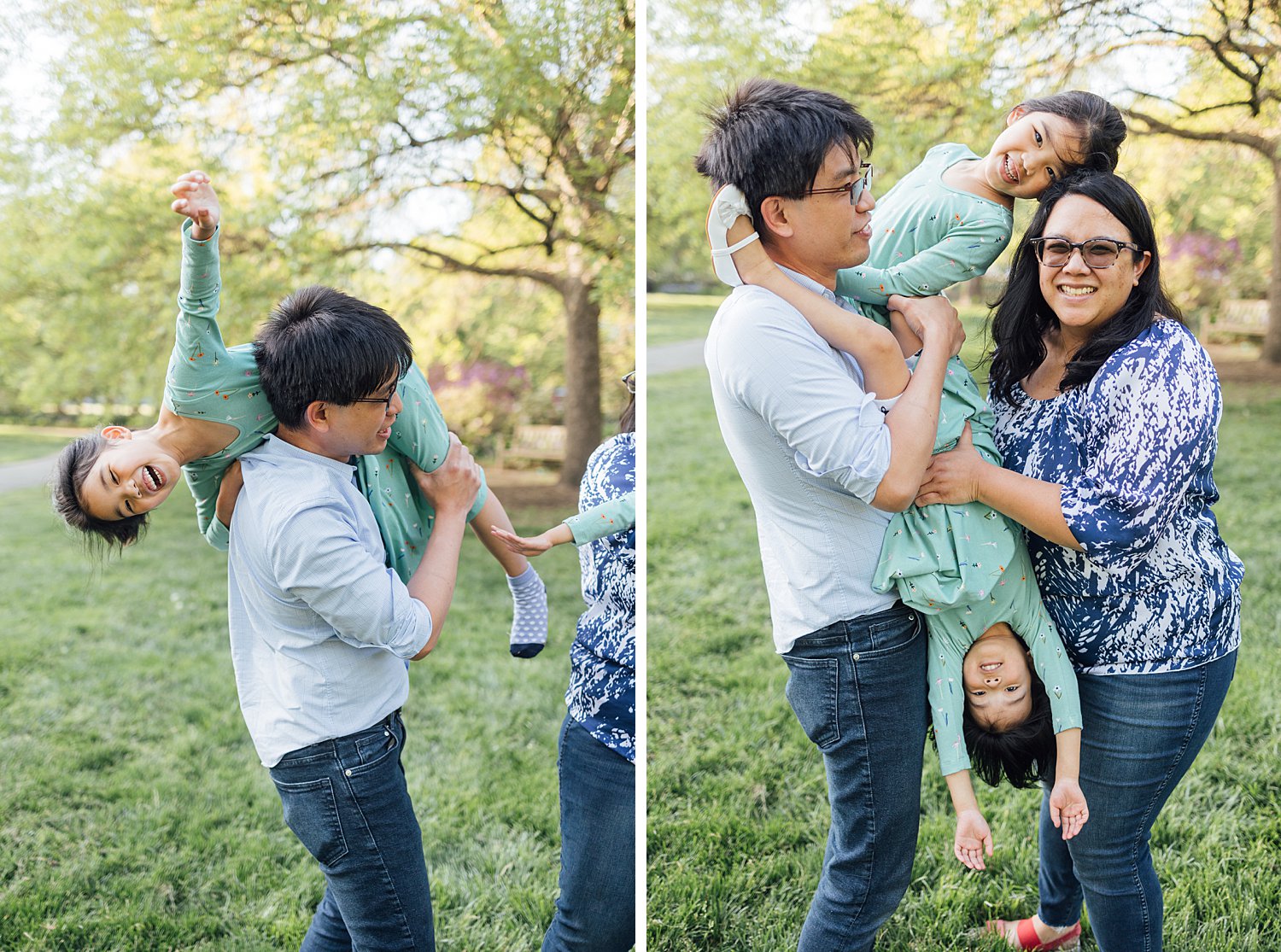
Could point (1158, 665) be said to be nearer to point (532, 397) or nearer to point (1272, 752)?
point (1272, 752)

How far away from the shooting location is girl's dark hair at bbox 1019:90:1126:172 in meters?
1.47

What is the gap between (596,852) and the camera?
1692mm

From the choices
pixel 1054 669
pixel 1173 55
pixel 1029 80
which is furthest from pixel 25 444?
pixel 1173 55

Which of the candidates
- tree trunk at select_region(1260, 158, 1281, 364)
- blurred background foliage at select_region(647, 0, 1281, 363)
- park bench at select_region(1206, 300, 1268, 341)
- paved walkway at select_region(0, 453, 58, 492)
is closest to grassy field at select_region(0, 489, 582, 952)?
paved walkway at select_region(0, 453, 58, 492)

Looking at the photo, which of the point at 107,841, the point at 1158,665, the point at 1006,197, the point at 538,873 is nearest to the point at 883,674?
the point at 1158,665

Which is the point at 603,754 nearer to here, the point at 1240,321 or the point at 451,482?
the point at 451,482

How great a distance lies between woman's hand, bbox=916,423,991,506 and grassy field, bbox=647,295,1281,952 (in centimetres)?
126

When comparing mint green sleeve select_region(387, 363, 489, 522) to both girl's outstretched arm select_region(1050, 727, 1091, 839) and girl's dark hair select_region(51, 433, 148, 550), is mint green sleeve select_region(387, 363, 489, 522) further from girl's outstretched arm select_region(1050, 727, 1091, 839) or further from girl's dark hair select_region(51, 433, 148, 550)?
girl's outstretched arm select_region(1050, 727, 1091, 839)

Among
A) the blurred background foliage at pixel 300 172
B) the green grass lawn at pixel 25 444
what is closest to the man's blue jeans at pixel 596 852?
the blurred background foliage at pixel 300 172

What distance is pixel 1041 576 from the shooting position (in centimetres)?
154

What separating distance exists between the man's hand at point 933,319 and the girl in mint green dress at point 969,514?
17 mm

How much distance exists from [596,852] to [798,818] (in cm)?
110

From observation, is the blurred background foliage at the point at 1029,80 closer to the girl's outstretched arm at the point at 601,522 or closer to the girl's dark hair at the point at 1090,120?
the girl's dark hair at the point at 1090,120

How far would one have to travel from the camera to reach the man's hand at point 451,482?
1615 millimetres
